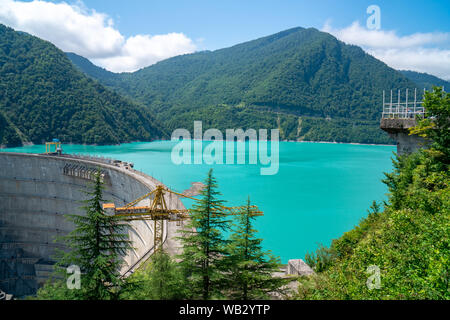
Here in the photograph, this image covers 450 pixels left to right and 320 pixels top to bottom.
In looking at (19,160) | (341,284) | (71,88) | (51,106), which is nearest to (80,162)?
(19,160)

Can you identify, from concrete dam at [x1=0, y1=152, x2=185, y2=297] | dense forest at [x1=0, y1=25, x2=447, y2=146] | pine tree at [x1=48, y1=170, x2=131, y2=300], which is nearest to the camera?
pine tree at [x1=48, y1=170, x2=131, y2=300]

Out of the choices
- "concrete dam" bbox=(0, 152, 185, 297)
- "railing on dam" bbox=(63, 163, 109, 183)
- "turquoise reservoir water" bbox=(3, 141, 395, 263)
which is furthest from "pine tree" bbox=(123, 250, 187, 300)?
"concrete dam" bbox=(0, 152, 185, 297)

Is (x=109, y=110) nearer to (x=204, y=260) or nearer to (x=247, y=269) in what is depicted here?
(x=204, y=260)

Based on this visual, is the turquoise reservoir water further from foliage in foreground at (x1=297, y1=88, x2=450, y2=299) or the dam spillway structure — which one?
foliage in foreground at (x1=297, y1=88, x2=450, y2=299)

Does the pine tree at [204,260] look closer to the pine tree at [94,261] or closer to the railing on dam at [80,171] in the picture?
the pine tree at [94,261]

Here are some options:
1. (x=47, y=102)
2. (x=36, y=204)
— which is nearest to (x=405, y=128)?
(x=36, y=204)

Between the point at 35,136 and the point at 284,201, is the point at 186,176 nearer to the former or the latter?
the point at 284,201
